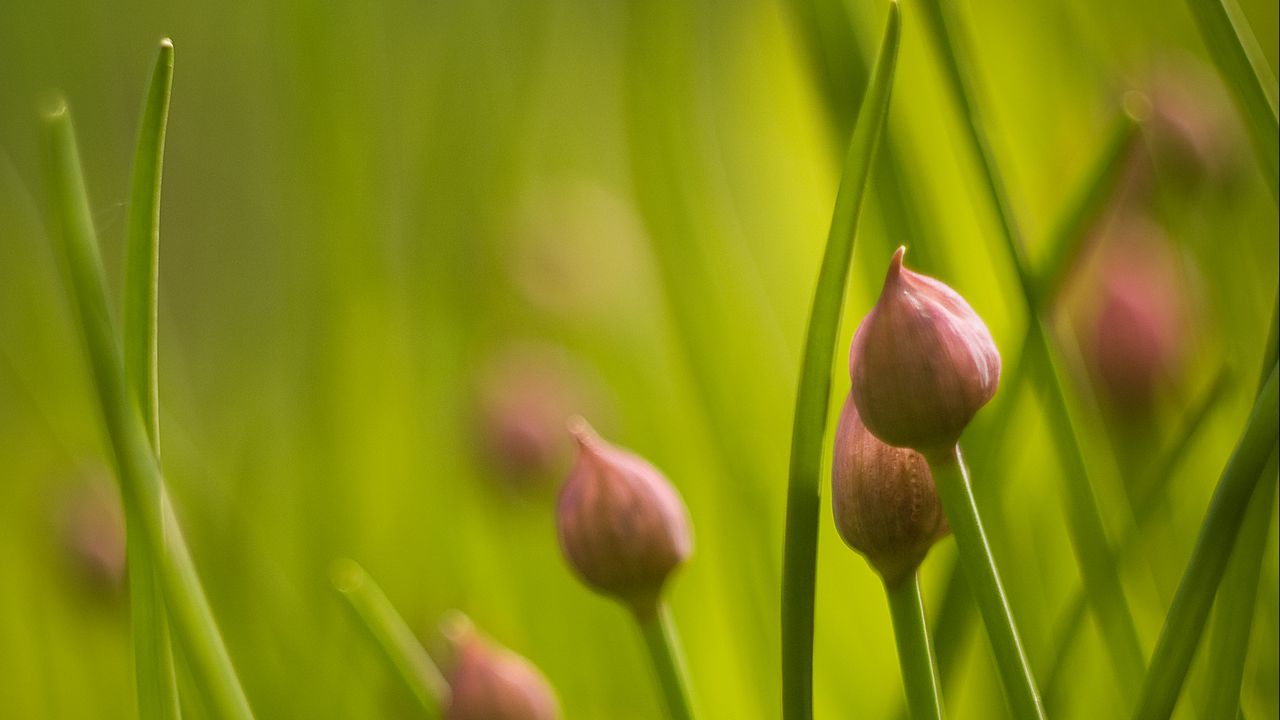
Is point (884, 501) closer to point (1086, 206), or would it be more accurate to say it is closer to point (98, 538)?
point (1086, 206)

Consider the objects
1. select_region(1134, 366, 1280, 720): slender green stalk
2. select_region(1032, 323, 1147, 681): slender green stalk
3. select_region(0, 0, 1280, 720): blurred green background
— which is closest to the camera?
select_region(1134, 366, 1280, 720): slender green stalk

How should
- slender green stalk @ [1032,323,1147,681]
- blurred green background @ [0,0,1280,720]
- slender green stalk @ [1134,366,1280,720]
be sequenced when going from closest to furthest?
slender green stalk @ [1134,366,1280,720] < slender green stalk @ [1032,323,1147,681] < blurred green background @ [0,0,1280,720]

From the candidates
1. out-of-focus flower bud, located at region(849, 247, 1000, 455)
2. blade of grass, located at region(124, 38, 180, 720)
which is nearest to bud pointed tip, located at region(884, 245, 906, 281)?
out-of-focus flower bud, located at region(849, 247, 1000, 455)

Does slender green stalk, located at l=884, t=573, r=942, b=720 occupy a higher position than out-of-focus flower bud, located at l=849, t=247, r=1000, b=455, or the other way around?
out-of-focus flower bud, located at l=849, t=247, r=1000, b=455

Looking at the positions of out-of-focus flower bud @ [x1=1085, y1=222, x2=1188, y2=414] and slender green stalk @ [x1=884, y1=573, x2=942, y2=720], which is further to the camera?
out-of-focus flower bud @ [x1=1085, y1=222, x2=1188, y2=414]

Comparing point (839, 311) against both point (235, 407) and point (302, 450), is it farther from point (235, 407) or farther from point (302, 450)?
point (235, 407)

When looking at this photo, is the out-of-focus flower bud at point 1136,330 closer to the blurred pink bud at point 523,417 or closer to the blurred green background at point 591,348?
the blurred green background at point 591,348

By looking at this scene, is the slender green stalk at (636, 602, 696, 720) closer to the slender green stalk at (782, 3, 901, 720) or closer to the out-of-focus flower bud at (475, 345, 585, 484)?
the slender green stalk at (782, 3, 901, 720)

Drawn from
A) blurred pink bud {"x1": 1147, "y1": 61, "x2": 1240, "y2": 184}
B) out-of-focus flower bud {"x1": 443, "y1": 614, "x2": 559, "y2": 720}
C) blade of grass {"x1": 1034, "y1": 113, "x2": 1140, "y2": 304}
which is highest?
blade of grass {"x1": 1034, "y1": 113, "x2": 1140, "y2": 304}
